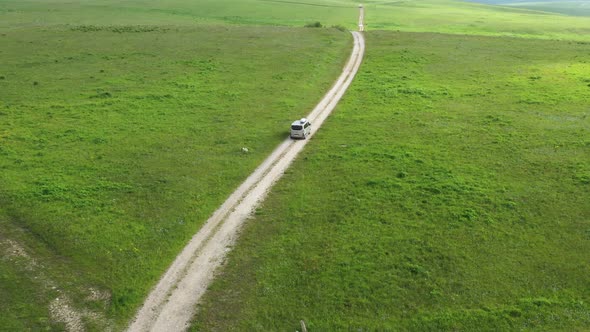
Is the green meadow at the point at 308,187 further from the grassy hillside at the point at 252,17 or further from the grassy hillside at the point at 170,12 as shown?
the grassy hillside at the point at 252,17

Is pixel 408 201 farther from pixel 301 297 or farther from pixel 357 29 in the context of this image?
pixel 357 29

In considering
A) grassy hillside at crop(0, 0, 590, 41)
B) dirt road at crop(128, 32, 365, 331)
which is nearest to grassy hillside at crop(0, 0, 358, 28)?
grassy hillside at crop(0, 0, 590, 41)

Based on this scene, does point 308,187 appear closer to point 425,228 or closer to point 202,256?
point 425,228

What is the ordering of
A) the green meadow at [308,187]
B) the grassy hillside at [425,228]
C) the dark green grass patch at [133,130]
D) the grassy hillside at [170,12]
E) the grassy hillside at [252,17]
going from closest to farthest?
the grassy hillside at [425,228] < the green meadow at [308,187] < the dark green grass patch at [133,130] < the grassy hillside at [170,12] < the grassy hillside at [252,17]

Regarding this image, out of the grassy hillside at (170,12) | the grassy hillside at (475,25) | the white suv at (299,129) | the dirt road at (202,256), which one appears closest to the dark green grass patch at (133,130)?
the dirt road at (202,256)

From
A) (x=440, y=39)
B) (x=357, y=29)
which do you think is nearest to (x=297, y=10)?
(x=357, y=29)

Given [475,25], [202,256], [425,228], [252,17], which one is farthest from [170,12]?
[425,228]
